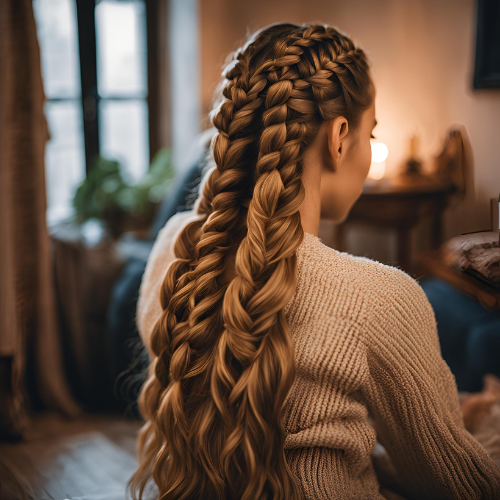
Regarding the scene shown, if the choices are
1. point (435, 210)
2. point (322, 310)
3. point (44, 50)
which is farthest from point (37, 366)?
point (44, 50)

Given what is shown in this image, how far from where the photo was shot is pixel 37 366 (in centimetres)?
152

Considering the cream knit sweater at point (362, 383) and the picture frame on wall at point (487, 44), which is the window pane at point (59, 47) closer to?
the picture frame on wall at point (487, 44)

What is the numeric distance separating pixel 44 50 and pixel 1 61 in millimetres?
1181

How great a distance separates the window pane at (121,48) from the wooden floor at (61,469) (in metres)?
1.76

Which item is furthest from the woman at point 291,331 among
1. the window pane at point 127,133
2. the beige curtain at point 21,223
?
the window pane at point 127,133

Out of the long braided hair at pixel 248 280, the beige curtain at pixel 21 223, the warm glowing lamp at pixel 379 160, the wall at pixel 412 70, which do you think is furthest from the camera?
the warm glowing lamp at pixel 379 160

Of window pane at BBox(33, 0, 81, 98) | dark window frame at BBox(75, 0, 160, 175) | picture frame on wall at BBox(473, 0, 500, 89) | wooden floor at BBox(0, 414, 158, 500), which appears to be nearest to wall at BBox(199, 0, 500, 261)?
picture frame on wall at BBox(473, 0, 500, 89)

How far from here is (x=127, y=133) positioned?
8.48ft

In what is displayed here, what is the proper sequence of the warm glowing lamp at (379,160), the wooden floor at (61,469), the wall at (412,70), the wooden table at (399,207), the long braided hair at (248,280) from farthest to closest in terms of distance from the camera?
the warm glowing lamp at (379,160)
the wooden table at (399,207)
the wall at (412,70)
the wooden floor at (61,469)
the long braided hair at (248,280)

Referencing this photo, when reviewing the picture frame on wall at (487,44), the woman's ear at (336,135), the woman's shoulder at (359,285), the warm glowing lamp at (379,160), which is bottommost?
the woman's shoulder at (359,285)

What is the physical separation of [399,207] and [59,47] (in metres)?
1.73

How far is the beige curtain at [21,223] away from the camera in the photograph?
4.06 feet

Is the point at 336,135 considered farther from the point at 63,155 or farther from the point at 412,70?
the point at 63,155

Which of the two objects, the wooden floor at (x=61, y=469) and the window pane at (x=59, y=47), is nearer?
the wooden floor at (x=61, y=469)
